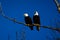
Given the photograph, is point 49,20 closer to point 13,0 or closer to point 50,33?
point 50,33

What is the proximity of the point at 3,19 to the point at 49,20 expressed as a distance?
77 cm

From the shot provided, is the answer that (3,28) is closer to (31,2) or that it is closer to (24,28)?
(24,28)

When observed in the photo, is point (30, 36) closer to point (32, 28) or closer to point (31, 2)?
point (32, 28)

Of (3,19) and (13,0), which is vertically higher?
(13,0)

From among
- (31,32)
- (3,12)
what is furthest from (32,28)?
(3,12)

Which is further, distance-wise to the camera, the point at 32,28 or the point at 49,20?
the point at 49,20

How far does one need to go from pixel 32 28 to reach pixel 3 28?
1.54ft

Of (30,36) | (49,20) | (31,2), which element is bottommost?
(30,36)

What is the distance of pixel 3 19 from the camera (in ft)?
9.39

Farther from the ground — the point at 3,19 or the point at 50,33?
the point at 3,19

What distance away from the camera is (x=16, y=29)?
2898 millimetres

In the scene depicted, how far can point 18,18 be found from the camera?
2.95 meters

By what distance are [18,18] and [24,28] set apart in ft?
0.64

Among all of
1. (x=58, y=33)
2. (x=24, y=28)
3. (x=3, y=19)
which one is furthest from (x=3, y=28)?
(x=58, y=33)
